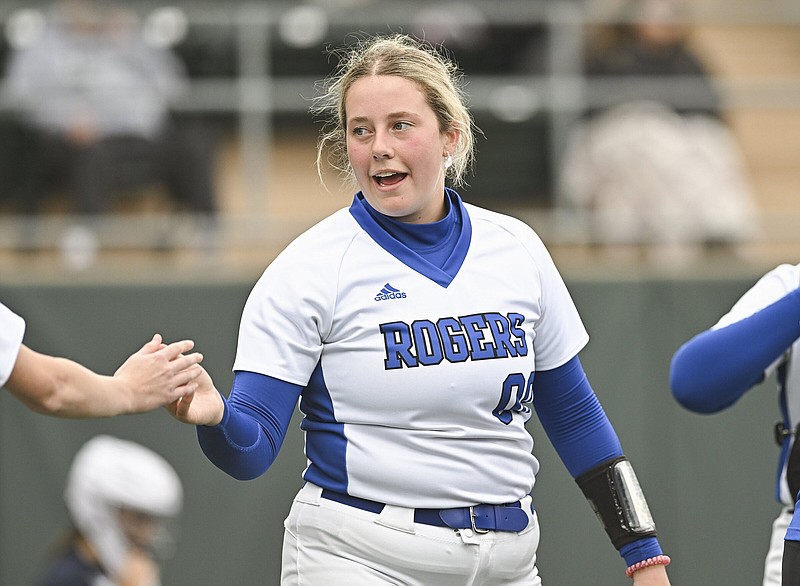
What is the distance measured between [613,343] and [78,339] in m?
2.78

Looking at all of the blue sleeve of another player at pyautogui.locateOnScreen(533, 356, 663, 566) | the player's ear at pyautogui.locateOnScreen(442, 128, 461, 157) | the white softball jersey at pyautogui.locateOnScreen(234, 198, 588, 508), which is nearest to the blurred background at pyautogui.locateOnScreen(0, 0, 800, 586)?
the blue sleeve of another player at pyautogui.locateOnScreen(533, 356, 663, 566)

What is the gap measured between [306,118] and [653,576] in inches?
229

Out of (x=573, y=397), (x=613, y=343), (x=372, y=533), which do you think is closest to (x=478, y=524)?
(x=372, y=533)

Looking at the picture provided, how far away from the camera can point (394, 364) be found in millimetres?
3426

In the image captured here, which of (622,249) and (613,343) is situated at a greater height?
(622,249)

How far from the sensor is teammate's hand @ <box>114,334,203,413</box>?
3084 mm

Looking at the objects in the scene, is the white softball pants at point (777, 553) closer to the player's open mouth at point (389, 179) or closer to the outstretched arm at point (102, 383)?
the player's open mouth at point (389, 179)

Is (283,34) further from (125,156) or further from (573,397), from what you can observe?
(573,397)

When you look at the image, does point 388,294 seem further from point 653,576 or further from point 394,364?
point 653,576

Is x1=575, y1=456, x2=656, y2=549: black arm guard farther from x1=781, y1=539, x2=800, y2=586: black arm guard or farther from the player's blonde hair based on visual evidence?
the player's blonde hair

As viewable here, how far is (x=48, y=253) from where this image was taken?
7898mm

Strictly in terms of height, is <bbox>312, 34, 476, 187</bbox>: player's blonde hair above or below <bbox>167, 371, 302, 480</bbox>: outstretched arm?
above

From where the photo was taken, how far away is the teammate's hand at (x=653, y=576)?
369cm

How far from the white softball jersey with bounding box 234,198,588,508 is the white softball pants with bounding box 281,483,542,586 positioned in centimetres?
6
